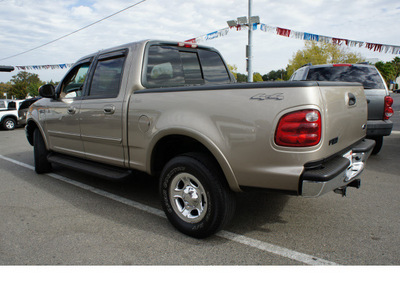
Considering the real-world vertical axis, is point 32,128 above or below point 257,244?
above

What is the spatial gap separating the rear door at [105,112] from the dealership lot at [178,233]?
510 millimetres

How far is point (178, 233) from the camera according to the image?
2.97m

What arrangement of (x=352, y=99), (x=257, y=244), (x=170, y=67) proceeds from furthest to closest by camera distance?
1. (x=170, y=67)
2. (x=352, y=99)
3. (x=257, y=244)

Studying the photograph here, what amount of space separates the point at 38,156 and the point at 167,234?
3509 millimetres

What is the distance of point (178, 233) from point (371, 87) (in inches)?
181

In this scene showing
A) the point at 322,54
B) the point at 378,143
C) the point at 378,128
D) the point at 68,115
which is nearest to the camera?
the point at 68,115

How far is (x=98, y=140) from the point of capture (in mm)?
3717

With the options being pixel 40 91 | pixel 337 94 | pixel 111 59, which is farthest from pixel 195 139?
pixel 40 91

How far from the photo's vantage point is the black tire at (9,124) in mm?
14703

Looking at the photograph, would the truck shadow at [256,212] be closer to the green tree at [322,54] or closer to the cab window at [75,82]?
the cab window at [75,82]

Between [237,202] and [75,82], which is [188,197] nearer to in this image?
[237,202]

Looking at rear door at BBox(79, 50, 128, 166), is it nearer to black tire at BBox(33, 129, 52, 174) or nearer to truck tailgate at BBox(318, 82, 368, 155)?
black tire at BBox(33, 129, 52, 174)

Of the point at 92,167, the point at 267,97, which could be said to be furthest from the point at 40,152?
the point at 267,97

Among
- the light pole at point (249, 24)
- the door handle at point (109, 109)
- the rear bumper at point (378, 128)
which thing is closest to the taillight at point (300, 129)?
the door handle at point (109, 109)
